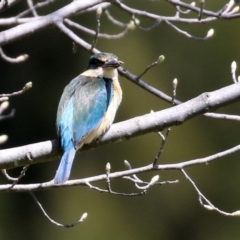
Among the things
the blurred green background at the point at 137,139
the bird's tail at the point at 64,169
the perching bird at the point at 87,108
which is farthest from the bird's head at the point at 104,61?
the blurred green background at the point at 137,139

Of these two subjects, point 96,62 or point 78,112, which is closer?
point 78,112

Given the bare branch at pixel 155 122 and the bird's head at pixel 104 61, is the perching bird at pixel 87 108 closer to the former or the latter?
the bird's head at pixel 104 61

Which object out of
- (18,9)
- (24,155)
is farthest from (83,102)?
(18,9)

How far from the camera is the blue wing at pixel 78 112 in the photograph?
294 cm

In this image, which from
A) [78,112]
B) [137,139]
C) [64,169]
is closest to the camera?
[64,169]

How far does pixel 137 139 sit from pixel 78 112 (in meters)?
2.11

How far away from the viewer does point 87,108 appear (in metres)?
3.29

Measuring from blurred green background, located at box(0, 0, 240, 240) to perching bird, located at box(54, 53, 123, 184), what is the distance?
5.25ft

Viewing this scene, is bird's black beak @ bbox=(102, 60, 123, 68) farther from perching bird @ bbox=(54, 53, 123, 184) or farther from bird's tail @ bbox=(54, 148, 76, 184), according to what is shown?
bird's tail @ bbox=(54, 148, 76, 184)

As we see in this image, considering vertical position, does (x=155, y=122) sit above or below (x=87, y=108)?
above

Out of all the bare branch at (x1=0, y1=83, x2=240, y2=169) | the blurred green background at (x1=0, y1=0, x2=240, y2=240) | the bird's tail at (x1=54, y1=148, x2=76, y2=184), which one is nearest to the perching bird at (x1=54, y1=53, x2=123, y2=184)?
the bird's tail at (x1=54, y1=148, x2=76, y2=184)

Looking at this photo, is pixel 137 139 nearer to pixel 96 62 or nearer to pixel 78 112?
pixel 96 62

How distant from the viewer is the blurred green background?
5.27 metres

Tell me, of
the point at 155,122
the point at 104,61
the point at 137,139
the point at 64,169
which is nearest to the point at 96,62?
the point at 104,61
